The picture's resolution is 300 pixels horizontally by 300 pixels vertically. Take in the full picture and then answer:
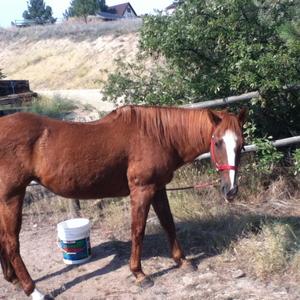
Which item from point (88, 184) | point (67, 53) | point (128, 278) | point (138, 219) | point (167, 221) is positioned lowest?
point (128, 278)

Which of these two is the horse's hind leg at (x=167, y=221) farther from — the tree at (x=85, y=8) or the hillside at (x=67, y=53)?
the tree at (x=85, y=8)

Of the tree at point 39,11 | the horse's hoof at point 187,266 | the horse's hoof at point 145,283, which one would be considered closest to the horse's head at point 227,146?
the horse's hoof at point 187,266

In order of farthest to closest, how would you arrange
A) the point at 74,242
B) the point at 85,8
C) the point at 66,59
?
1. the point at 85,8
2. the point at 66,59
3. the point at 74,242

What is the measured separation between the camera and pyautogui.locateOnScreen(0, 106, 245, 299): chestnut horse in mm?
3982

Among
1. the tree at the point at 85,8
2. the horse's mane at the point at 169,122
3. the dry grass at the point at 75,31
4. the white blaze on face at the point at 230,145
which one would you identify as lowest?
the white blaze on face at the point at 230,145

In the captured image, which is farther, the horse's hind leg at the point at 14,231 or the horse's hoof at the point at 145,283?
the horse's hoof at the point at 145,283

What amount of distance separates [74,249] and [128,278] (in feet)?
2.19

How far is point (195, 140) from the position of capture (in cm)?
423

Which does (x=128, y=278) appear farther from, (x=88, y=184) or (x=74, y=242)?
(x=88, y=184)

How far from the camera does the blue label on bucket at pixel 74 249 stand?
4.73 meters

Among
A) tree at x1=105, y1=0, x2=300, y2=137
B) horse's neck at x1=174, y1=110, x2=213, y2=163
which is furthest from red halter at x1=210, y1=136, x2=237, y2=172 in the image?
tree at x1=105, y1=0, x2=300, y2=137

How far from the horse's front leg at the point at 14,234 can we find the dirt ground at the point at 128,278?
0.20 m

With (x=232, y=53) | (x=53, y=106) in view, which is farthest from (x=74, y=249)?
(x=53, y=106)

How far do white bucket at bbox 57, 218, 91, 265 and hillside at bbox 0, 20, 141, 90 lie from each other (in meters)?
23.6
